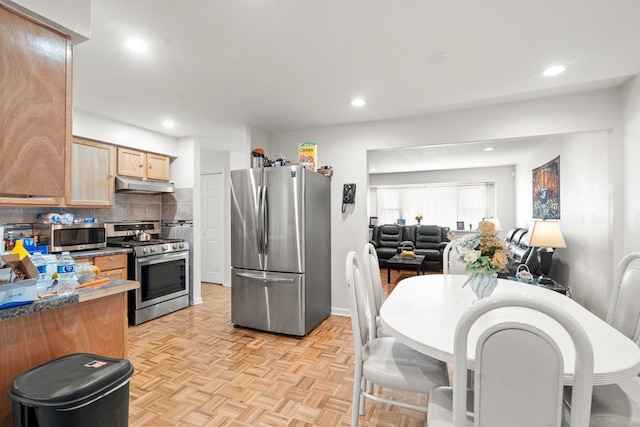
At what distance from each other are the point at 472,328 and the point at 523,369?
0.54m

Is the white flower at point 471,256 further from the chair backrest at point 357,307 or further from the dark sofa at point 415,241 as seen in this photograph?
the dark sofa at point 415,241

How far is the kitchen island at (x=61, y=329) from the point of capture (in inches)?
47.1

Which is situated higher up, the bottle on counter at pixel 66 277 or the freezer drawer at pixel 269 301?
the bottle on counter at pixel 66 277

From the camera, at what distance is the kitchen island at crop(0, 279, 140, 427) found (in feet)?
3.92

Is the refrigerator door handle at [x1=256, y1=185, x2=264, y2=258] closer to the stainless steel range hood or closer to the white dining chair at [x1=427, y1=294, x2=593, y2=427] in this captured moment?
the stainless steel range hood

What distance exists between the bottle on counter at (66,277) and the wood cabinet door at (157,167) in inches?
109

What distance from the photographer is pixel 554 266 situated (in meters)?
4.14

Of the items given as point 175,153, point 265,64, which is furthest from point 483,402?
point 175,153

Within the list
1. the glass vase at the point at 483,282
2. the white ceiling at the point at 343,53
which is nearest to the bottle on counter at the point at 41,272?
the white ceiling at the point at 343,53

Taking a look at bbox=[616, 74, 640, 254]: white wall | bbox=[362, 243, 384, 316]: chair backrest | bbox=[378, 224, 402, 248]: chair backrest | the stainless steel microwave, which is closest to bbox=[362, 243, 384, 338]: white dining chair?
bbox=[362, 243, 384, 316]: chair backrest

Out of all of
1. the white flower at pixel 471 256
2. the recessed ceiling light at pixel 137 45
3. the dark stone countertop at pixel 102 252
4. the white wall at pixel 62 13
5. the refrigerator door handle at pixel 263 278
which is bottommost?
the refrigerator door handle at pixel 263 278

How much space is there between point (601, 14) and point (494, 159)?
17.2 feet

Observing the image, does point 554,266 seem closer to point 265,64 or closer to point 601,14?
point 601,14

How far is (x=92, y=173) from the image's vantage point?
345 centimetres
